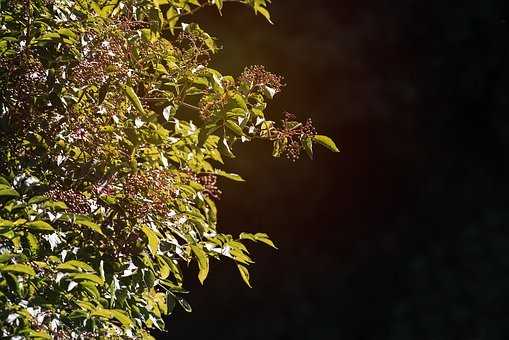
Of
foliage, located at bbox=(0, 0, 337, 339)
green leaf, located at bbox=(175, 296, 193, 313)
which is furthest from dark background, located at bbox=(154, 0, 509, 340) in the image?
foliage, located at bbox=(0, 0, 337, 339)

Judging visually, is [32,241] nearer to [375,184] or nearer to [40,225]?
[40,225]

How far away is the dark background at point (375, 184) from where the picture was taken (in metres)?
8.23

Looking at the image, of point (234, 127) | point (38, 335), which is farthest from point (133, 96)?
point (38, 335)

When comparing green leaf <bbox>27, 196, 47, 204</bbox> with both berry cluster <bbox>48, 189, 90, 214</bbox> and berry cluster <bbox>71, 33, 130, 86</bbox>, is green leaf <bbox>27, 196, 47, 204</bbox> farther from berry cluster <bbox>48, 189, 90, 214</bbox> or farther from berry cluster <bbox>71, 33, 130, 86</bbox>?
berry cluster <bbox>71, 33, 130, 86</bbox>

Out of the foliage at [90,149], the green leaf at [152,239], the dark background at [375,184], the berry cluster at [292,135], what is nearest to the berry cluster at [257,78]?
the foliage at [90,149]

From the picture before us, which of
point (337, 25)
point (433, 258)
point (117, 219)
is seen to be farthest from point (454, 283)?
point (117, 219)

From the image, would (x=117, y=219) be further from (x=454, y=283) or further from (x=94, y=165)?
(x=454, y=283)

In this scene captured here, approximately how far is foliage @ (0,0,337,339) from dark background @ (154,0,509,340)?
4.56 m

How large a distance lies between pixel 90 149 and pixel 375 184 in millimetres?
5177

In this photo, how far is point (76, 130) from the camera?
11.4ft

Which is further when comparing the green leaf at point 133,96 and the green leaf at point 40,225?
the green leaf at point 133,96

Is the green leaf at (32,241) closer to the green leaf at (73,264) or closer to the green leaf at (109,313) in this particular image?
the green leaf at (73,264)

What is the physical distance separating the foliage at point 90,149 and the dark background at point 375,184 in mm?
4562

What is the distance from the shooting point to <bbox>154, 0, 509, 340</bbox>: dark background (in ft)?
27.0
